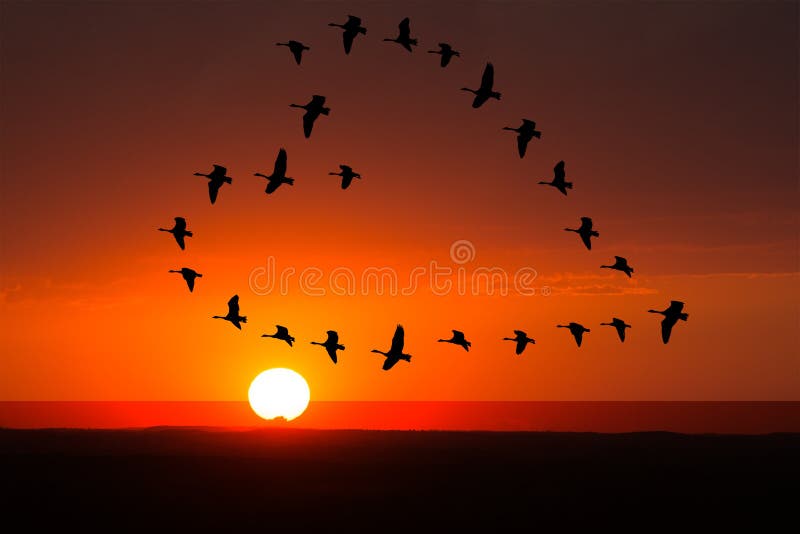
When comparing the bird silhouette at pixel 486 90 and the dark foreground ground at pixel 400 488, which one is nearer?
the bird silhouette at pixel 486 90

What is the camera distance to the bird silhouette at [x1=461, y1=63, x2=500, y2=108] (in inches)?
2212

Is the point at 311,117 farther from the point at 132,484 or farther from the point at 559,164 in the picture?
the point at 132,484

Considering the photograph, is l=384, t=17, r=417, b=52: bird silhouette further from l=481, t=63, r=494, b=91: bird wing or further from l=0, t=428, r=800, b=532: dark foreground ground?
l=0, t=428, r=800, b=532: dark foreground ground

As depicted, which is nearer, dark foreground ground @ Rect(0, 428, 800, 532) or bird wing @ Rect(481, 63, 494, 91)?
bird wing @ Rect(481, 63, 494, 91)

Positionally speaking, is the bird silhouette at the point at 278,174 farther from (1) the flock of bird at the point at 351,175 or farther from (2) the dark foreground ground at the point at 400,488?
(2) the dark foreground ground at the point at 400,488

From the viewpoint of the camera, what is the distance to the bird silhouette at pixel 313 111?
5650cm

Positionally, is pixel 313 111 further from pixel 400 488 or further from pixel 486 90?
pixel 400 488

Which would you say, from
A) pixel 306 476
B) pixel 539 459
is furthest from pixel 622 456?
pixel 306 476

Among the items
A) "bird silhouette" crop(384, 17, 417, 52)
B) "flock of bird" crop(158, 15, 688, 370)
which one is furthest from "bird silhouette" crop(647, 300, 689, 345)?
"bird silhouette" crop(384, 17, 417, 52)

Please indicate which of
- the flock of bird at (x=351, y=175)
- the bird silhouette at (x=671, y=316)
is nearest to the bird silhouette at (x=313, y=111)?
the flock of bird at (x=351, y=175)

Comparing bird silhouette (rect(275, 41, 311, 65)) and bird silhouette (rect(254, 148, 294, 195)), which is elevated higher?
bird silhouette (rect(275, 41, 311, 65))

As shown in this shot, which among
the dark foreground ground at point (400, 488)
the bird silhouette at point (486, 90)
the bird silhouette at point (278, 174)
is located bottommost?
the dark foreground ground at point (400, 488)

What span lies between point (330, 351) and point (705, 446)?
6515 centimetres

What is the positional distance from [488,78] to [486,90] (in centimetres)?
79
